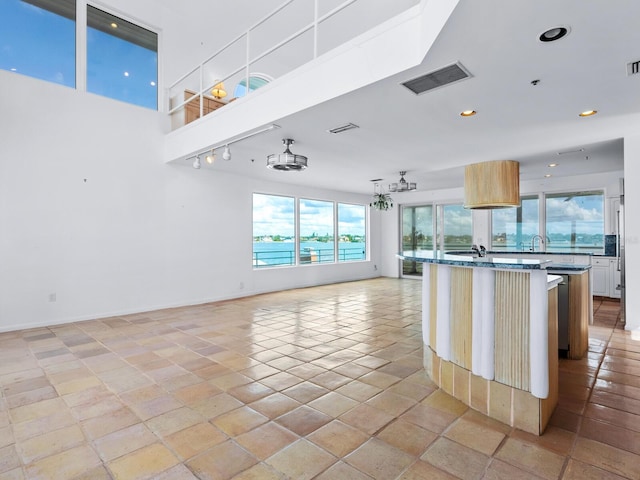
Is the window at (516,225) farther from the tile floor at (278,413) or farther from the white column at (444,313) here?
the white column at (444,313)

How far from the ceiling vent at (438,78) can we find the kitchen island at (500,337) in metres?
1.48

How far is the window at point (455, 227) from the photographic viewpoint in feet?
28.8

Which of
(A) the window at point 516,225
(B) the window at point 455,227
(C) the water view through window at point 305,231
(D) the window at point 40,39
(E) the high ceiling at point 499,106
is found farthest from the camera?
(B) the window at point 455,227

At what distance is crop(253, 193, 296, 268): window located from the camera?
762 centimetres

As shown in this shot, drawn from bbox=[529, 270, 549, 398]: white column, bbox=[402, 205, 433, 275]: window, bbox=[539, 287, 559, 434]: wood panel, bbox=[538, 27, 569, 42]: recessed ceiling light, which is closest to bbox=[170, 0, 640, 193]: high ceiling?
bbox=[538, 27, 569, 42]: recessed ceiling light

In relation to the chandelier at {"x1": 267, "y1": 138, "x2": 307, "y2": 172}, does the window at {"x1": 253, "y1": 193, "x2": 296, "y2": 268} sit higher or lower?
lower

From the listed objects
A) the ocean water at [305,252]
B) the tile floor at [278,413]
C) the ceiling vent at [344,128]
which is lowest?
the tile floor at [278,413]

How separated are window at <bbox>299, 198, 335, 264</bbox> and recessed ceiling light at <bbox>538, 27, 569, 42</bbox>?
255 inches

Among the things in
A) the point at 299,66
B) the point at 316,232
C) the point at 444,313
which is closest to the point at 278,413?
the point at 444,313

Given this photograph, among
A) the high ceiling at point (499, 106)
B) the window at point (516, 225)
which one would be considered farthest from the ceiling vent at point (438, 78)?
the window at point (516, 225)

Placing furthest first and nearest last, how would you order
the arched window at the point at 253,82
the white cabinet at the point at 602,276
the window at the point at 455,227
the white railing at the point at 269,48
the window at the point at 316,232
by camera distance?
the window at the point at 455,227
the window at the point at 316,232
the arched window at the point at 253,82
the white cabinet at the point at 602,276
the white railing at the point at 269,48

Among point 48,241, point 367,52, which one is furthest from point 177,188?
point 367,52

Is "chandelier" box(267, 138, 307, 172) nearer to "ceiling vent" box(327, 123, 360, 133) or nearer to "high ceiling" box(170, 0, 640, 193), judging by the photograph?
"high ceiling" box(170, 0, 640, 193)

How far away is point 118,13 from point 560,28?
634 cm
